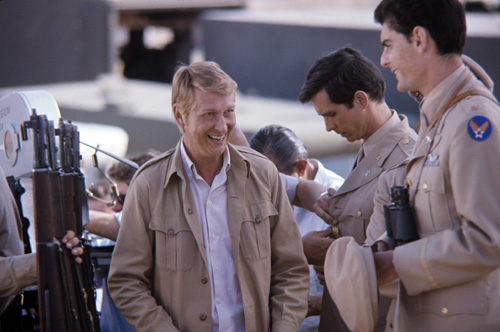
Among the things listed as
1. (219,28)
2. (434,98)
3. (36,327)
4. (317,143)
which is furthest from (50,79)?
(434,98)

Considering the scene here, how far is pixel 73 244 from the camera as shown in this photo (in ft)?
7.89

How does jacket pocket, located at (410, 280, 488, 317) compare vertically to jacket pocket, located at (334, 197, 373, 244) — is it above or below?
above

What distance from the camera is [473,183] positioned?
184 cm

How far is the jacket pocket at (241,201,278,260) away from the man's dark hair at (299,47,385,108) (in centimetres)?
71

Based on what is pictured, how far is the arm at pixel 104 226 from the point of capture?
125 inches

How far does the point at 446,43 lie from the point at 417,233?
2.03ft

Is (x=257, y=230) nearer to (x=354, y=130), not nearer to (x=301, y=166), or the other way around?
(x=354, y=130)

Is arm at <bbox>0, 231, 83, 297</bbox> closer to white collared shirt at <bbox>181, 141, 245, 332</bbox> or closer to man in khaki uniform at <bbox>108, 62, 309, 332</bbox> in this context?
man in khaki uniform at <bbox>108, 62, 309, 332</bbox>

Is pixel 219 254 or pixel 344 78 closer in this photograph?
pixel 219 254

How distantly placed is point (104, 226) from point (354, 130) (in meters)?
1.34

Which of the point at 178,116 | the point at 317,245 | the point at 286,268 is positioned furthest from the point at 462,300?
the point at 178,116

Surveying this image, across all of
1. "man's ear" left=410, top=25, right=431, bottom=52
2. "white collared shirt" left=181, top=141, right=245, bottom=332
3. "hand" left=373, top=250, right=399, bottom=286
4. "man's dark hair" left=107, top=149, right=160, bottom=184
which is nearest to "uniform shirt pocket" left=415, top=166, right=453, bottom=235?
"hand" left=373, top=250, right=399, bottom=286

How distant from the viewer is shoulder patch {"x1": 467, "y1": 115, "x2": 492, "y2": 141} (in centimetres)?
186

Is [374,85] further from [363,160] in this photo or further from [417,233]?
[417,233]
